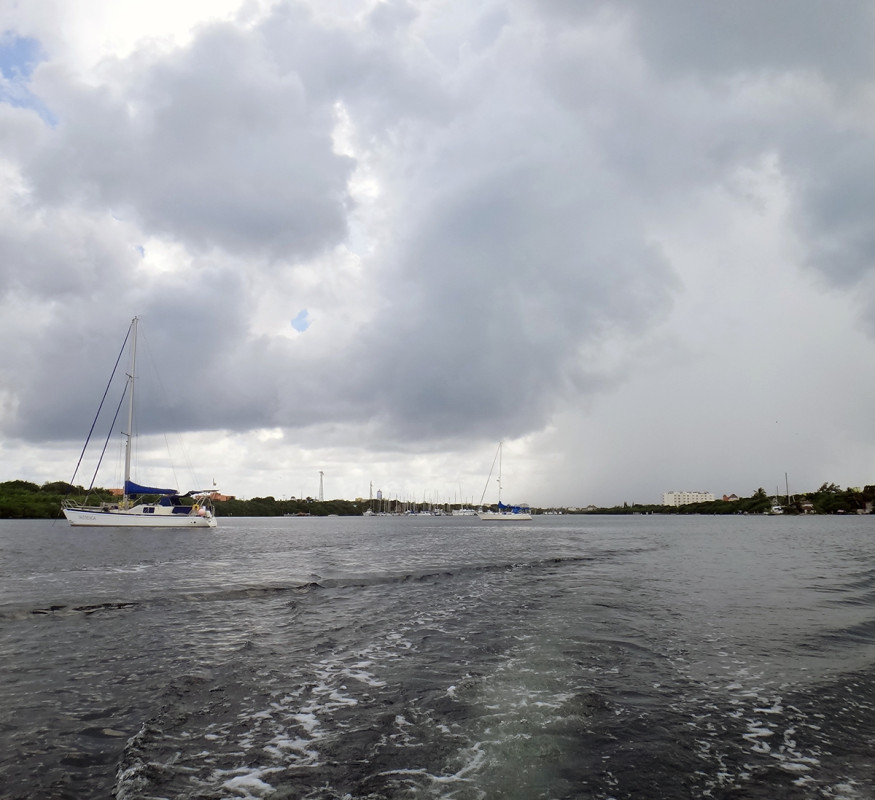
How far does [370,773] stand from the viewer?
8.87 meters

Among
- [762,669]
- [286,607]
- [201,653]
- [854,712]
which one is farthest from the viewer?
[286,607]

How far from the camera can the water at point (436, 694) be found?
8773 millimetres

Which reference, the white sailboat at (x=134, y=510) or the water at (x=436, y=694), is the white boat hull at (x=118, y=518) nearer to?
the white sailboat at (x=134, y=510)

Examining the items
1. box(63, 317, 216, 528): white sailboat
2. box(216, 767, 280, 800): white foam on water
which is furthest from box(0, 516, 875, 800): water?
box(63, 317, 216, 528): white sailboat

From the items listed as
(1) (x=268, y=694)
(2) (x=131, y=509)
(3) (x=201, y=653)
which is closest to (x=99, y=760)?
(1) (x=268, y=694)

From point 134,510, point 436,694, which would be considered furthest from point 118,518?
point 436,694

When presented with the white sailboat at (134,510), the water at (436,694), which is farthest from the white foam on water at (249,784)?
the white sailboat at (134,510)

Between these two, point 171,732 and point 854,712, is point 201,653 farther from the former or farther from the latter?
point 854,712

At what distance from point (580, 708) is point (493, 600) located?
48.2 feet

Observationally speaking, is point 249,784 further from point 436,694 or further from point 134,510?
point 134,510

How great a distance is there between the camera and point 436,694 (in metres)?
12.9

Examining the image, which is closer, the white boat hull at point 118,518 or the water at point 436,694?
the water at point 436,694

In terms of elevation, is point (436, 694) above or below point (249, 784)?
below

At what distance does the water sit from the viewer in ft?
28.8
